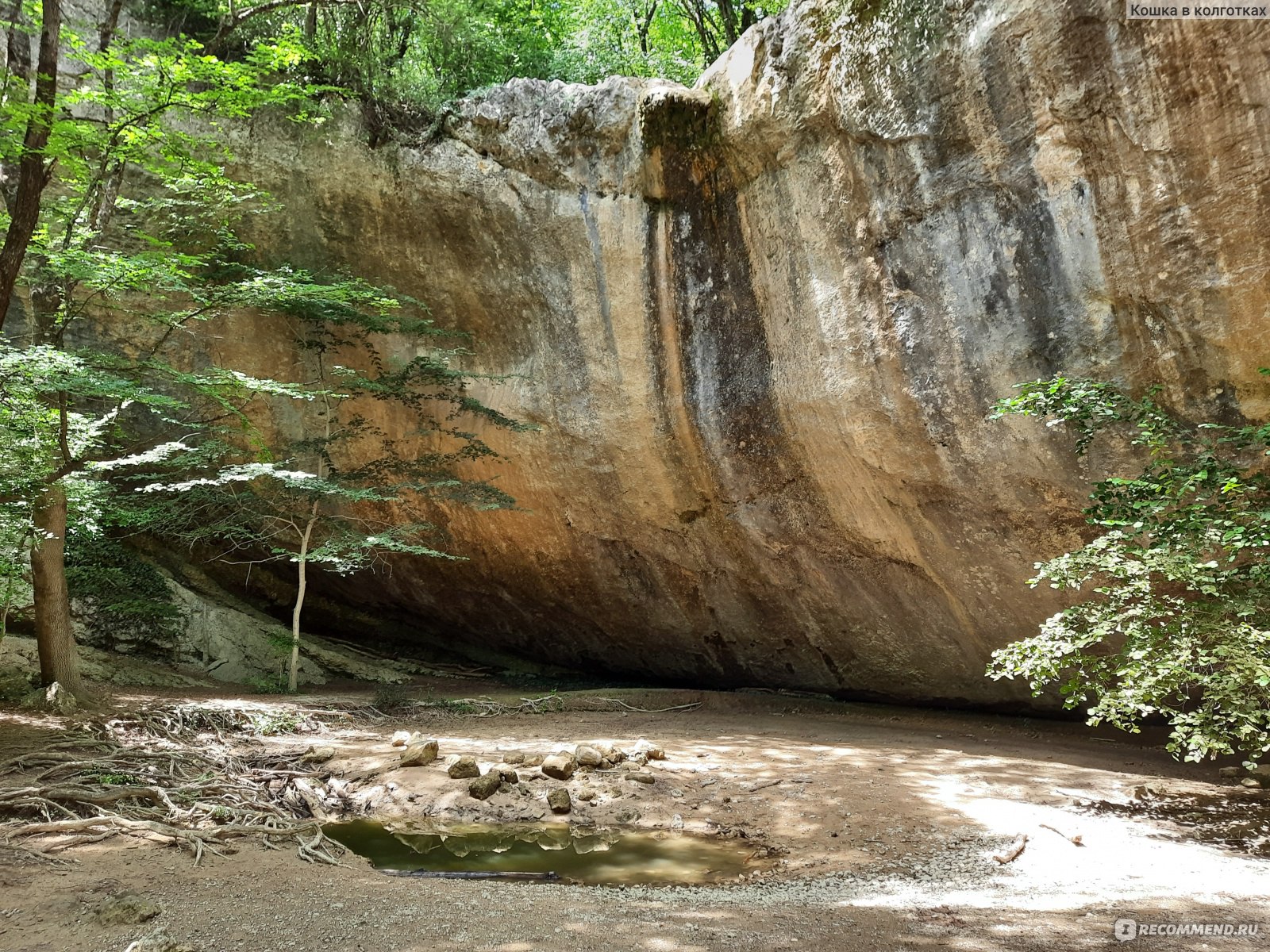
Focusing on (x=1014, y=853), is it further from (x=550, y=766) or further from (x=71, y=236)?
(x=71, y=236)

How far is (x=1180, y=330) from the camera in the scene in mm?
6562

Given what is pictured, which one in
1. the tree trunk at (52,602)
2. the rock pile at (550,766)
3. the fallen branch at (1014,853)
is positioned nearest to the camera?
the fallen branch at (1014,853)

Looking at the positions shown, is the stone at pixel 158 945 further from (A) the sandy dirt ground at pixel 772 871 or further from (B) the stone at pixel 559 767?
(B) the stone at pixel 559 767

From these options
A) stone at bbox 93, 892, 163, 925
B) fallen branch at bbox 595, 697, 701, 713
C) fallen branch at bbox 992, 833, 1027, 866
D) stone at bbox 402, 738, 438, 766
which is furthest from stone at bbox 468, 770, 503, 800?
fallen branch at bbox 595, 697, 701, 713

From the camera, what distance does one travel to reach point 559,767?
6348 mm

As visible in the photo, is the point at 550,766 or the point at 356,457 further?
the point at 356,457

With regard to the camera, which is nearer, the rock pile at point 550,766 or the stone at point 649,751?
the rock pile at point 550,766

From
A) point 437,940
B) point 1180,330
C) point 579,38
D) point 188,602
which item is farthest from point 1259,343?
point 188,602

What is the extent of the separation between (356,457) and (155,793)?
7.72 meters

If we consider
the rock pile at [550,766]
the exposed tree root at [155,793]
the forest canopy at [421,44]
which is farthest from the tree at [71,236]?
the rock pile at [550,766]

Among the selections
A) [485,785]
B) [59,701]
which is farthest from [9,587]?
[485,785]

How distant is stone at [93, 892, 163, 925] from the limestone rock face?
23.4 feet

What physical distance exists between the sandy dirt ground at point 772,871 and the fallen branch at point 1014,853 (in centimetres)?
5

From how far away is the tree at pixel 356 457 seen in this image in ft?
32.8
